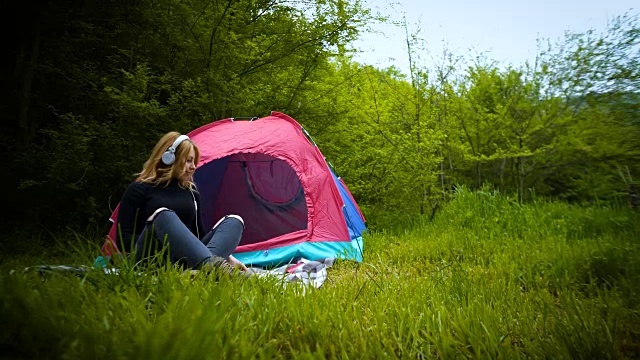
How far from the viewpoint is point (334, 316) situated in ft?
3.94

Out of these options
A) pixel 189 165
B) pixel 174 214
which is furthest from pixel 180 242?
pixel 189 165

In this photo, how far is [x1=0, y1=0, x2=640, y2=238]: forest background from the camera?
3.40 m

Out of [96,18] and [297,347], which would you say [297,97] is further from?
[297,347]

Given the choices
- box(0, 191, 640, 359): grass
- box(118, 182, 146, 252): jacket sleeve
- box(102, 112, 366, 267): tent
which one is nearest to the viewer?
box(0, 191, 640, 359): grass

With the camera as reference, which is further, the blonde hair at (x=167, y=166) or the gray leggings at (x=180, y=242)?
the blonde hair at (x=167, y=166)

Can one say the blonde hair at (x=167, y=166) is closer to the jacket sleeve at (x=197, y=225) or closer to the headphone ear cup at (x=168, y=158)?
the headphone ear cup at (x=168, y=158)

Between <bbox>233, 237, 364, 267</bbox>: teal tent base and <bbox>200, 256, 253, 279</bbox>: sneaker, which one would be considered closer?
<bbox>200, 256, 253, 279</bbox>: sneaker

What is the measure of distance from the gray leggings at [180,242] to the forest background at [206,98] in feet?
5.94

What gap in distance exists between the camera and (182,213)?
246 cm

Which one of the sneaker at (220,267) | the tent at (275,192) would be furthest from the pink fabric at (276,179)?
the sneaker at (220,267)

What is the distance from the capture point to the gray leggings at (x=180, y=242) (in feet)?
6.54

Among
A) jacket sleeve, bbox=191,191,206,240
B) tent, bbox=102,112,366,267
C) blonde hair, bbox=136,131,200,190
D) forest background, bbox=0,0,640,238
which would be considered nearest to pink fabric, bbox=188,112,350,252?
tent, bbox=102,112,366,267

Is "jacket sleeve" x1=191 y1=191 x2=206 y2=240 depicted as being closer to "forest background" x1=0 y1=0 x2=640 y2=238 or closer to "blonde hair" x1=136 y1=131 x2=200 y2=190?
"blonde hair" x1=136 y1=131 x2=200 y2=190

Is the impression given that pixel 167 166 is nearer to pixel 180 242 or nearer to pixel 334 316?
pixel 180 242
